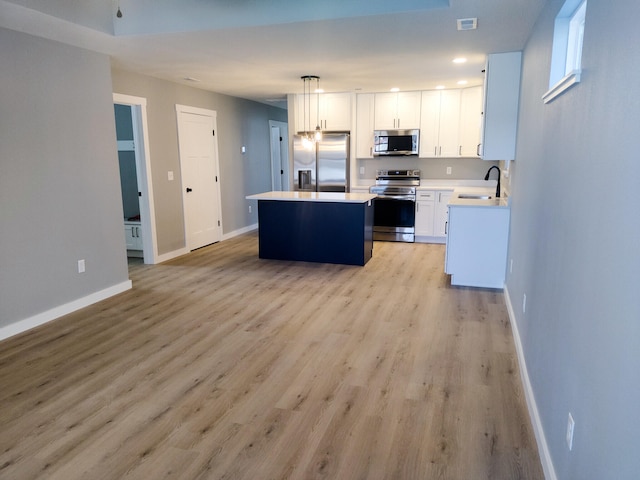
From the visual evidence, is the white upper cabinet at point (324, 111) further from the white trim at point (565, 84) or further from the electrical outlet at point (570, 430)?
the electrical outlet at point (570, 430)

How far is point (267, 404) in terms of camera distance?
2.52 metres

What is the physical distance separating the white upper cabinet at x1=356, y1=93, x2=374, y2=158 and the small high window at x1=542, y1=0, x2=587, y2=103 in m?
4.86

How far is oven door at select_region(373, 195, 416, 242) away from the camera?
6.96m

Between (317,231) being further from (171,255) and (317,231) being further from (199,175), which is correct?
(199,175)

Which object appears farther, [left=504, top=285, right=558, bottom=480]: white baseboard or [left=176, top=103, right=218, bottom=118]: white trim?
[left=176, top=103, right=218, bottom=118]: white trim

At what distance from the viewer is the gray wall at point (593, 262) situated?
1119 millimetres

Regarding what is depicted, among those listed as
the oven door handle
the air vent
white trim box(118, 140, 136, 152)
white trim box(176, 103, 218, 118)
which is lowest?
the oven door handle

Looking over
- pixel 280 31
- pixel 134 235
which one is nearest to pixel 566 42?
pixel 280 31

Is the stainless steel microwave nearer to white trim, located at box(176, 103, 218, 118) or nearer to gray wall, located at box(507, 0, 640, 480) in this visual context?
white trim, located at box(176, 103, 218, 118)

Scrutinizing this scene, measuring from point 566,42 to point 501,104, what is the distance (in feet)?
6.48

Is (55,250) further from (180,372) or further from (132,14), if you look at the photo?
(132,14)

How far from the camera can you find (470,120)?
675 centimetres

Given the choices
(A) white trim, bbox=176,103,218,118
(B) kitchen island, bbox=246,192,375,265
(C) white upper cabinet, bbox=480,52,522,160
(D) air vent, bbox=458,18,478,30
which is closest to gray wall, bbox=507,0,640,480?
(D) air vent, bbox=458,18,478,30

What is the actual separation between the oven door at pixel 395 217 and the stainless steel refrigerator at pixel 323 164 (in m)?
0.69
